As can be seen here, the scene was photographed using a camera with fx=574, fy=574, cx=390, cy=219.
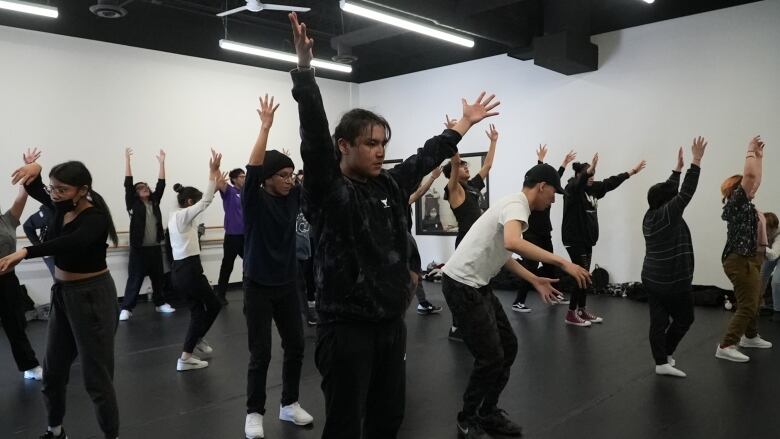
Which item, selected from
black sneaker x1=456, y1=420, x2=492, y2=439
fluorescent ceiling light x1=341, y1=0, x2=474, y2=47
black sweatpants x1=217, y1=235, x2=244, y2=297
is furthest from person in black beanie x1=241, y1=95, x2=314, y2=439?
black sweatpants x1=217, y1=235, x2=244, y2=297

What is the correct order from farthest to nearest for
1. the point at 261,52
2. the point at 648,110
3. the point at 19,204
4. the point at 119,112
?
the point at 119,112, the point at 261,52, the point at 648,110, the point at 19,204

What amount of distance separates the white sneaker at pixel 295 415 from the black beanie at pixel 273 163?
1414mm

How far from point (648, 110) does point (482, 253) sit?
20.2ft

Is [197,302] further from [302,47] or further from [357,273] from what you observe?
[302,47]

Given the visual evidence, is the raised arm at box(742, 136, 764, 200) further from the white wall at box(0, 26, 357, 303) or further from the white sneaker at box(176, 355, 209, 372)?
the white wall at box(0, 26, 357, 303)

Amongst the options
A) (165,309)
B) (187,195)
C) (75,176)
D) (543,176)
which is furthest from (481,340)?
(165,309)

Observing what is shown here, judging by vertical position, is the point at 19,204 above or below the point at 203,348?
above

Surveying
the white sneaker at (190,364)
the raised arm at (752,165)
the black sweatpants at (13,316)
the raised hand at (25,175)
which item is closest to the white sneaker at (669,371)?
the raised arm at (752,165)

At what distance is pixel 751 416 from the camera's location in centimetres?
355

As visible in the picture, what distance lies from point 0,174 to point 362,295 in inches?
300

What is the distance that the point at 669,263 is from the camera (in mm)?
4168

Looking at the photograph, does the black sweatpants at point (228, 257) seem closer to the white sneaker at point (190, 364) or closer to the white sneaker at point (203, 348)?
the white sneaker at point (203, 348)

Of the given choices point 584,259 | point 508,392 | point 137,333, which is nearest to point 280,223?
point 508,392

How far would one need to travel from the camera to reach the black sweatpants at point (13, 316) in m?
4.45
